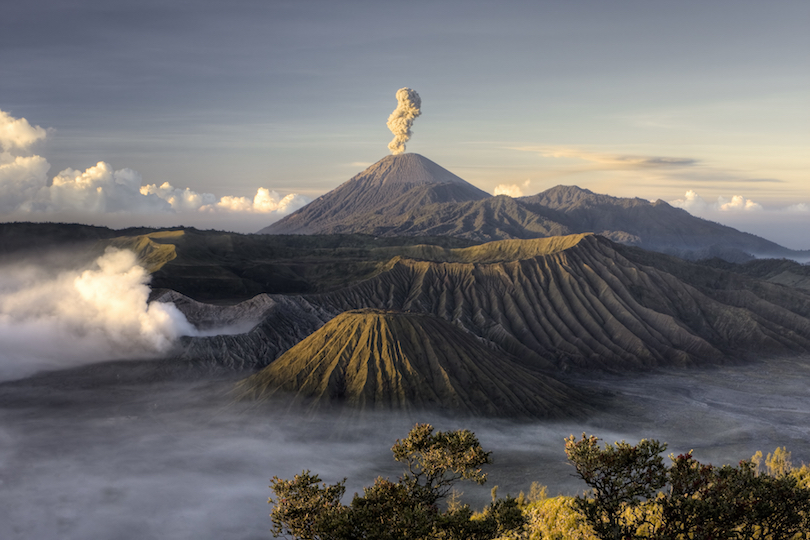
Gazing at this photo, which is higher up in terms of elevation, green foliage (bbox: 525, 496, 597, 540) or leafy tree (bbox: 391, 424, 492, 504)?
leafy tree (bbox: 391, 424, 492, 504)

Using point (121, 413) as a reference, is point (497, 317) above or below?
above

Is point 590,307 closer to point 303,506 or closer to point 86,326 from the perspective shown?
point 86,326

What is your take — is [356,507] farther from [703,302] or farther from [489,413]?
[703,302]

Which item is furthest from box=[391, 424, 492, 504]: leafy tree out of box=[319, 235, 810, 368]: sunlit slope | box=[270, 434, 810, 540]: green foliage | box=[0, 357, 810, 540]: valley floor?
box=[319, 235, 810, 368]: sunlit slope

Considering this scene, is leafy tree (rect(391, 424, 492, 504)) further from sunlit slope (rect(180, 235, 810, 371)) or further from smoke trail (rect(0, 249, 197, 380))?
smoke trail (rect(0, 249, 197, 380))

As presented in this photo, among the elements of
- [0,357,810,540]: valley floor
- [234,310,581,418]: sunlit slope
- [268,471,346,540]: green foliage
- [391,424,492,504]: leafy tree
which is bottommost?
[0,357,810,540]: valley floor

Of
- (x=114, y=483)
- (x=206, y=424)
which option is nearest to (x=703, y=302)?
(x=206, y=424)
